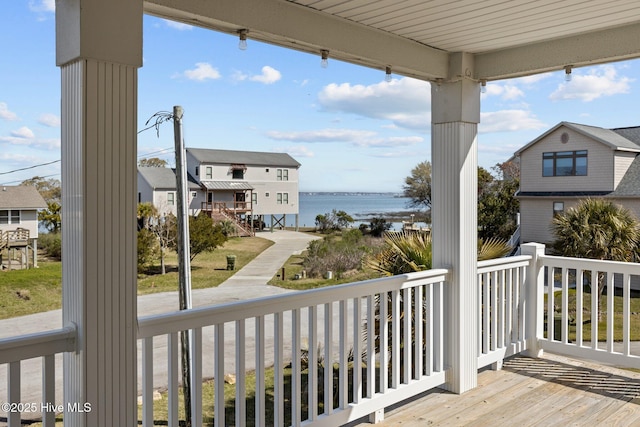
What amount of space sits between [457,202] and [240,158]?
22.8 feet

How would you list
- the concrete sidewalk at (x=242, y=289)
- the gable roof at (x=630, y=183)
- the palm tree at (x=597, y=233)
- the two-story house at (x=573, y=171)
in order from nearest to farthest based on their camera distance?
the concrete sidewalk at (x=242, y=289), the palm tree at (x=597, y=233), the two-story house at (x=573, y=171), the gable roof at (x=630, y=183)

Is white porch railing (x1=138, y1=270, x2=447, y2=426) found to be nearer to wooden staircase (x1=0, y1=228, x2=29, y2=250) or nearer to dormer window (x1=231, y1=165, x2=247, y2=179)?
wooden staircase (x1=0, y1=228, x2=29, y2=250)

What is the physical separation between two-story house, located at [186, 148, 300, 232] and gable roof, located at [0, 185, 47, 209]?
3.02 metres

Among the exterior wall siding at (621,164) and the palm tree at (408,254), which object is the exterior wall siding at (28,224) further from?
the exterior wall siding at (621,164)

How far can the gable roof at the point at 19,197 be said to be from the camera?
21.1 ft

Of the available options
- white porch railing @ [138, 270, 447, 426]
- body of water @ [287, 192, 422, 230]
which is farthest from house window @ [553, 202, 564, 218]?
white porch railing @ [138, 270, 447, 426]

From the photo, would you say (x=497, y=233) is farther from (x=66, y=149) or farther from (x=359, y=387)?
(x=66, y=149)

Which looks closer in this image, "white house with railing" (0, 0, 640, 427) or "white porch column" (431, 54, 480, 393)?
"white house with railing" (0, 0, 640, 427)

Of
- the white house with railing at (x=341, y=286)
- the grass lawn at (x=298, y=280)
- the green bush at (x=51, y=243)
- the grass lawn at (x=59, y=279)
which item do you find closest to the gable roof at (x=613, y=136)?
the grass lawn at (x=298, y=280)

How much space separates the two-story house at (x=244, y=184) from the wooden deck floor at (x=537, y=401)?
6144 mm

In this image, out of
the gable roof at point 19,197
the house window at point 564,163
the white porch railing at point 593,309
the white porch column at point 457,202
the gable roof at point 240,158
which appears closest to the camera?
the white porch column at point 457,202

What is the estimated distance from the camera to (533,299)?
413 centimetres

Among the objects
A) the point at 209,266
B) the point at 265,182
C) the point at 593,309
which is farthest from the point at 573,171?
the point at 209,266

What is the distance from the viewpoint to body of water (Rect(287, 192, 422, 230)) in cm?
1252
